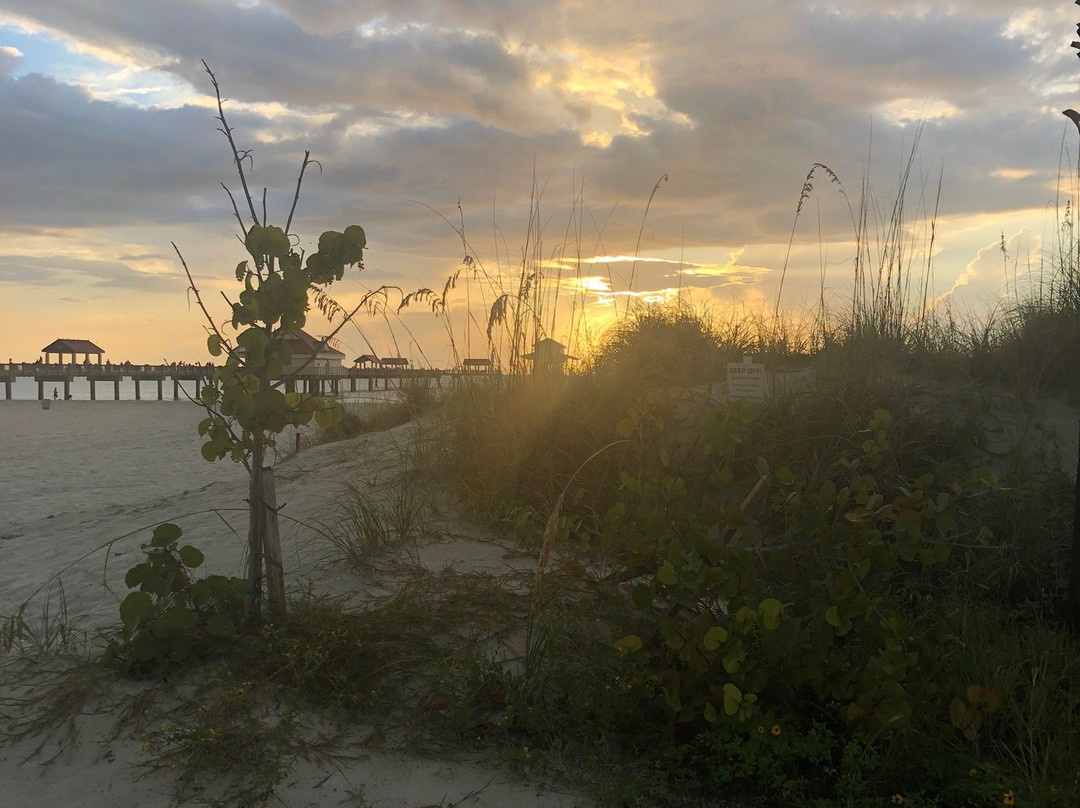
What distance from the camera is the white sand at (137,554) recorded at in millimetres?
2482

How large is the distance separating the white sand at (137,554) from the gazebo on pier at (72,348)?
56.9m

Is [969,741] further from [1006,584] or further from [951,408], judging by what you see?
[951,408]

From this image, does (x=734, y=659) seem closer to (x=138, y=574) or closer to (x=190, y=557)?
(x=190, y=557)

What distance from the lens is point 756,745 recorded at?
101 inches

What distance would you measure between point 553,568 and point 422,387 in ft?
11.2

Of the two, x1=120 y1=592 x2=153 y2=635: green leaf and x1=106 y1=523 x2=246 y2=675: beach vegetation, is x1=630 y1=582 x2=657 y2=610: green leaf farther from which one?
x1=120 y1=592 x2=153 y2=635: green leaf

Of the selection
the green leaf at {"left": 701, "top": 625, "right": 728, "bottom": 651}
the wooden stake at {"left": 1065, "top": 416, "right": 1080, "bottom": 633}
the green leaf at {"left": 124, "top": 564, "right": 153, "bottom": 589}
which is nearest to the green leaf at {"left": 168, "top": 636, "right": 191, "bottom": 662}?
the green leaf at {"left": 124, "top": 564, "right": 153, "bottom": 589}

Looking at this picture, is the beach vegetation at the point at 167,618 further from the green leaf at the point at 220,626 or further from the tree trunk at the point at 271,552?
the tree trunk at the point at 271,552

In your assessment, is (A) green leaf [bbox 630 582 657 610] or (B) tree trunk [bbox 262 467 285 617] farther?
(B) tree trunk [bbox 262 467 285 617]

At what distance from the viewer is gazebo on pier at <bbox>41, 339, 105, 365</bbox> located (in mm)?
60875

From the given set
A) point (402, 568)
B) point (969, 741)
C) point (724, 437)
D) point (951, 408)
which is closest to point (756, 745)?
point (969, 741)

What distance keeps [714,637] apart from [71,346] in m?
70.1

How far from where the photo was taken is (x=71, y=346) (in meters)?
61.5

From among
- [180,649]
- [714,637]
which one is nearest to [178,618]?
[180,649]
